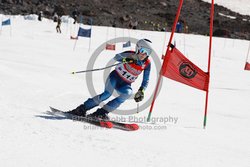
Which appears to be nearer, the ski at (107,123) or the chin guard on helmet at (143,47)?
the ski at (107,123)

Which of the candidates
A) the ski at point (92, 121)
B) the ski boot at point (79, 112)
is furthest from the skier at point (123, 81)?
the ski at point (92, 121)

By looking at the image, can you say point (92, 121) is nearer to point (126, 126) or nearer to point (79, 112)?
point (79, 112)

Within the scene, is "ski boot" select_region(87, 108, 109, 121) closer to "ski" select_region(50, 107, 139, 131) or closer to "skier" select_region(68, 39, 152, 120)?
"skier" select_region(68, 39, 152, 120)

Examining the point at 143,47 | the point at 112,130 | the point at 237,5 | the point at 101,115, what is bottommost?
the point at 112,130

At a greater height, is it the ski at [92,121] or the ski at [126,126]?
the ski at [92,121]

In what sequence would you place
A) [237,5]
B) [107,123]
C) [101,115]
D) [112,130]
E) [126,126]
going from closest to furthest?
1. [112,130]
2. [107,123]
3. [126,126]
4. [101,115]
5. [237,5]

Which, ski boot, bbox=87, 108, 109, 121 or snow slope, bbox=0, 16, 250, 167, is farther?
ski boot, bbox=87, 108, 109, 121

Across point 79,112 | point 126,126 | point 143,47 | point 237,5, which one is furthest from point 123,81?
point 237,5

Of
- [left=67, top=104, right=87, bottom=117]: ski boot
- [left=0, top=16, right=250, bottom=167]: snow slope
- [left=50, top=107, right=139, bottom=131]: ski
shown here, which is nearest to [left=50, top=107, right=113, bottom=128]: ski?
[left=50, top=107, right=139, bottom=131]: ski

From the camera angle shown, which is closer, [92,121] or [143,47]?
[92,121]

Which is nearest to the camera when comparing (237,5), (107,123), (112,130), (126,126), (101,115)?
(112,130)

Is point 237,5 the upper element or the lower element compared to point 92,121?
upper

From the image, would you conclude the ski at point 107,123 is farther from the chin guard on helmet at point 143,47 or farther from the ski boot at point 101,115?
the chin guard on helmet at point 143,47

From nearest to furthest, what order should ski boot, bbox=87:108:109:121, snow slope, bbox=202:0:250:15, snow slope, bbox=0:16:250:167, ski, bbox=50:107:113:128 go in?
snow slope, bbox=0:16:250:167 < ski, bbox=50:107:113:128 < ski boot, bbox=87:108:109:121 < snow slope, bbox=202:0:250:15
